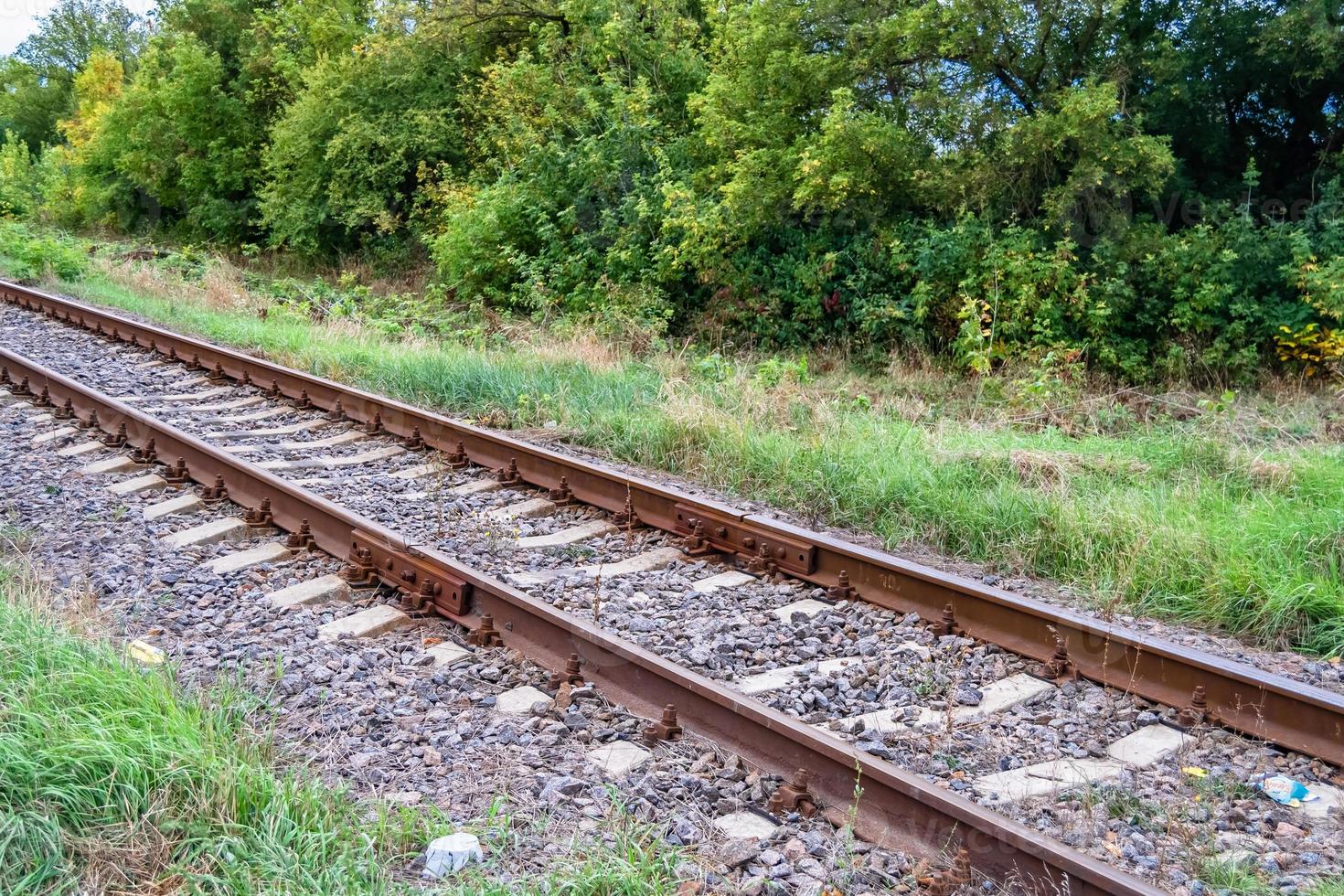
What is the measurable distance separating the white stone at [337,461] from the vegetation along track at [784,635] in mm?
42

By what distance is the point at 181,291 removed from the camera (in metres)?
18.6

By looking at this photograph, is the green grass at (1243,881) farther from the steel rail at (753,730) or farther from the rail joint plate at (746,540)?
the rail joint plate at (746,540)

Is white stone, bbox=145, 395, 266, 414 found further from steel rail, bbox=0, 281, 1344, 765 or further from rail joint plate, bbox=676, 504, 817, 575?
rail joint plate, bbox=676, 504, 817, 575

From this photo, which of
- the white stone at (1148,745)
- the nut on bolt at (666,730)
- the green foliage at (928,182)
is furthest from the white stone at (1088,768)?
the green foliage at (928,182)

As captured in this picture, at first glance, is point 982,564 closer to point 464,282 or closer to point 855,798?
point 855,798

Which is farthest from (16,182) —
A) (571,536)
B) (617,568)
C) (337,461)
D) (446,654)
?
(446,654)

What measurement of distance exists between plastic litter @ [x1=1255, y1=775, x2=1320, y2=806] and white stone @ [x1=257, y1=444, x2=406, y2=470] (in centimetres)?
641

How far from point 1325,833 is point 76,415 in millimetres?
9398

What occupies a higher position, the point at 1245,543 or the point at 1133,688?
the point at 1245,543

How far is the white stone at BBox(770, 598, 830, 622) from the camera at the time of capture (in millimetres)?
5461

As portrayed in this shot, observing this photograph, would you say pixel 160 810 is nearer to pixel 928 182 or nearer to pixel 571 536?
pixel 571 536

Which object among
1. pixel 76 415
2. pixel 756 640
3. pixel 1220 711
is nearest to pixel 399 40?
pixel 76 415

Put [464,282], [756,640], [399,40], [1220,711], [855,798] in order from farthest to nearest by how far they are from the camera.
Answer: [399,40] → [464,282] → [756,640] → [1220,711] → [855,798]

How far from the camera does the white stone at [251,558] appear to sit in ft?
19.7
